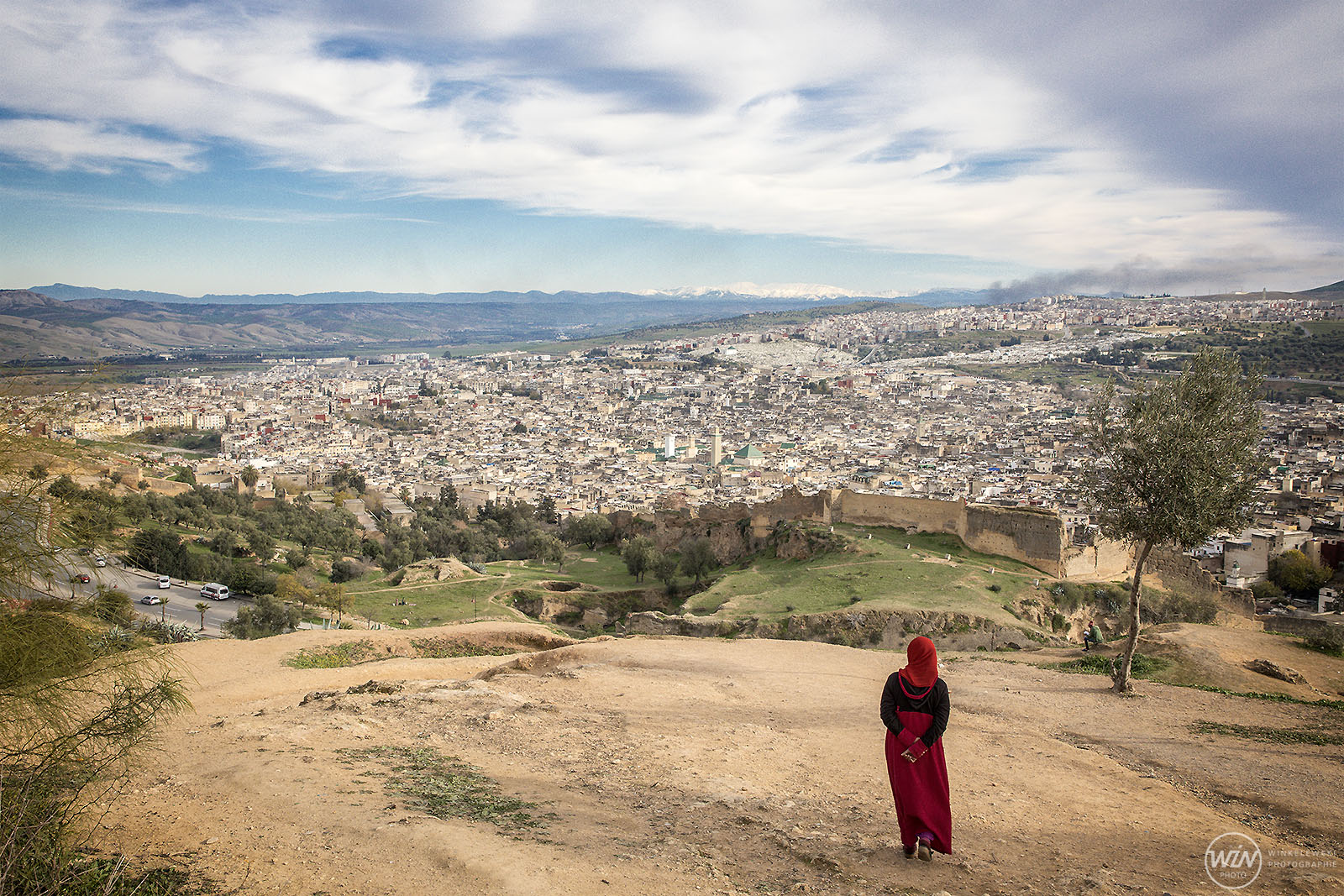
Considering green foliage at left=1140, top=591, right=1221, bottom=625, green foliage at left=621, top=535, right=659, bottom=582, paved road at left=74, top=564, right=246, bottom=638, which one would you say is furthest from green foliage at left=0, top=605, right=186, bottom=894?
green foliage at left=621, top=535, right=659, bottom=582

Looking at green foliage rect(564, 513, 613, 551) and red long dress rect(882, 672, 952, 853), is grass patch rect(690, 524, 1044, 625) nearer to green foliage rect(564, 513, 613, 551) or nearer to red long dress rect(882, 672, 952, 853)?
red long dress rect(882, 672, 952, 853)

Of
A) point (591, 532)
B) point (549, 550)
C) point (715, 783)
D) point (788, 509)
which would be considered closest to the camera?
point (715, 783)

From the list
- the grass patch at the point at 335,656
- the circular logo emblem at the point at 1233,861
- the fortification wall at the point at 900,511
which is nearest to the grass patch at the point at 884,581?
the fortification wall at the point at 900,511

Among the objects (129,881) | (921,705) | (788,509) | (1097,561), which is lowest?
(1097,561)

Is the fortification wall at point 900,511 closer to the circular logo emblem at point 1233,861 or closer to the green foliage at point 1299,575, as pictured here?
the green foliage at point 1299,575

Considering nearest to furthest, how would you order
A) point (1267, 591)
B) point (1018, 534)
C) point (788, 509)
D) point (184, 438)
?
point (1018, 534)
point (1267, 591)
point (788, 509)
point (184, 438)

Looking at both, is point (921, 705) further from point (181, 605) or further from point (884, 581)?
point (181, 605)

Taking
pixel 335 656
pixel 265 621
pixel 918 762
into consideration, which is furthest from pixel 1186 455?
pixel 265 621
